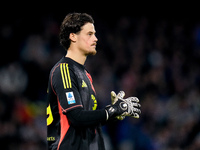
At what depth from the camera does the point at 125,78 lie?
389 inches

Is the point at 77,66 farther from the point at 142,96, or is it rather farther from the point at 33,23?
the point at 33,23

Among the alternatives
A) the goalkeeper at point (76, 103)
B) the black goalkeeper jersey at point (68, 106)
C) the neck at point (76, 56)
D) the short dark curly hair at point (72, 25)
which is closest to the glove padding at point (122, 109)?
the goalkeeper at point (76, 103)

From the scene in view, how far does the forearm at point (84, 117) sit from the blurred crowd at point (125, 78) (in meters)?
4.84

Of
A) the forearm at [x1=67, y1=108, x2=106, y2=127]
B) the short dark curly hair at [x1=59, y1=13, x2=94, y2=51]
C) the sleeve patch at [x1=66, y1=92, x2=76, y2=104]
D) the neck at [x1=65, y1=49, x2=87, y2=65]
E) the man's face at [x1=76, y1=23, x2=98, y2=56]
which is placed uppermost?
the short dark curly hair at [x1=59, y1=13, x2=94, y2=51]

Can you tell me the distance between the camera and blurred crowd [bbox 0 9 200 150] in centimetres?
837

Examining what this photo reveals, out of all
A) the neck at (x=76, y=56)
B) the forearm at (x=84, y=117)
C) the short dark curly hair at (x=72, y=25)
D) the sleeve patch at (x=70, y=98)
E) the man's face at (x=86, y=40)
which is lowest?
the forearm at (x=84, y=117)

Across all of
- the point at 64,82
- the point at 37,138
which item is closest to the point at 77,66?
the point at 64,82

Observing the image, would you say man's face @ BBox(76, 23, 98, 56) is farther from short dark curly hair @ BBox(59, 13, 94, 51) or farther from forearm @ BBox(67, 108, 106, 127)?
forearm @ BBox(67, 108, 106, 127)

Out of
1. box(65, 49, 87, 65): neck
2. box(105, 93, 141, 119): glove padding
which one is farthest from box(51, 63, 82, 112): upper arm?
box(105, 93, 141, 119): glove padding

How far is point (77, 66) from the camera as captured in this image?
376 centimetres

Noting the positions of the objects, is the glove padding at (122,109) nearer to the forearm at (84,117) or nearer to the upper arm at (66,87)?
the forearm at (84,117)

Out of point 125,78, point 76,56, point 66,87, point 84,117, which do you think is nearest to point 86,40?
point 76,56

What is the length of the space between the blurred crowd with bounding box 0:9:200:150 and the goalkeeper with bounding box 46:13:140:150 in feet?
15.0

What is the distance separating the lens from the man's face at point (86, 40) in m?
3.79
